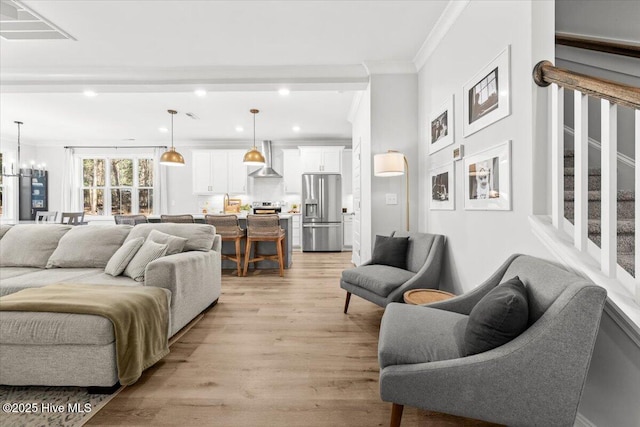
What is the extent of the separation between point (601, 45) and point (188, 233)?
3.65m

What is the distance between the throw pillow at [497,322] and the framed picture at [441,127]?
1.86 metres

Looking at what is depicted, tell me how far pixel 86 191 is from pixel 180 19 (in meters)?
6.98

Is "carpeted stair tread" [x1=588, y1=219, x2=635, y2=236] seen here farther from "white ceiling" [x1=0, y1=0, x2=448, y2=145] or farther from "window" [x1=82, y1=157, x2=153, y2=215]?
"window" [x1=82, y1=157, x2=153, y2=215]

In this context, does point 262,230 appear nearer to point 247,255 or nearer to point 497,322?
point 247,255

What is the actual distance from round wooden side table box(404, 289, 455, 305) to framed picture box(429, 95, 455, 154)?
1.35m

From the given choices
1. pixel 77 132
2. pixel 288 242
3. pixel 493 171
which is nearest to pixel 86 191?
pixel 77 132

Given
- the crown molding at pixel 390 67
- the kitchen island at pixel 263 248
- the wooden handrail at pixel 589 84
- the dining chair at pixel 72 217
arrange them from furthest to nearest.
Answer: the dining chair at pixel 72 217, the kitchen island at pixel 263 248, the crown molding at pixel 390 67, the wooden handrail at pixel 589 84

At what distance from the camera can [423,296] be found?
234 centimetres

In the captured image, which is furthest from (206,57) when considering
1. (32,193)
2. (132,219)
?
(32,193)

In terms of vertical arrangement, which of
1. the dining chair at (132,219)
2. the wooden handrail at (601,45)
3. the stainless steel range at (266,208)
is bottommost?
→ the dining chair at (132,219)

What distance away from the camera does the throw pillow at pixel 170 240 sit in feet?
9.16

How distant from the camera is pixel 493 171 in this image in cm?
210

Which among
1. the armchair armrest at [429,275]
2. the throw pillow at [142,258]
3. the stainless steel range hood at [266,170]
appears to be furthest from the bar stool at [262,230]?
the stainless steel range hood at [266,170]

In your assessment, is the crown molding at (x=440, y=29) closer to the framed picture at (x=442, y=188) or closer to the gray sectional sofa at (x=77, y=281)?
the framed picture at (x=442, y=188)
